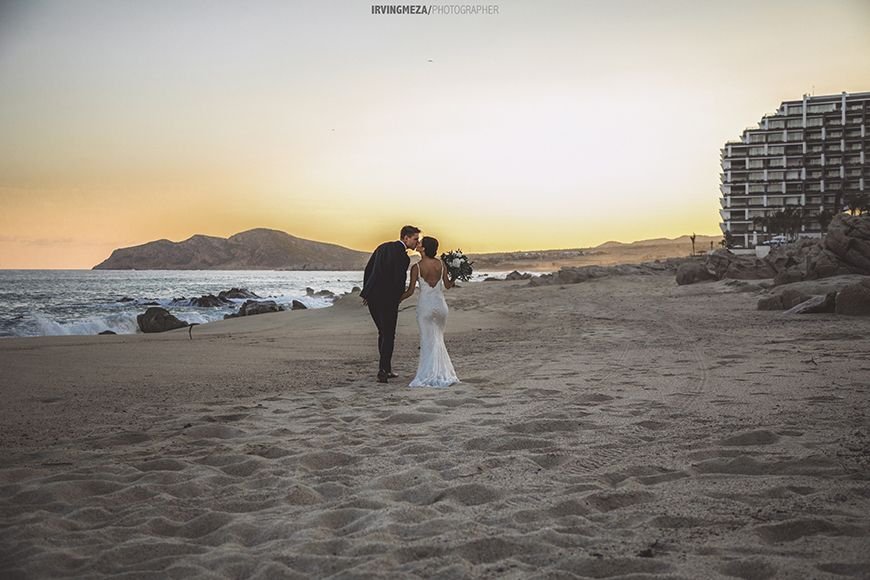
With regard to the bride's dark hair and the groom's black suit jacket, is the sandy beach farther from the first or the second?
the bride's dark hair

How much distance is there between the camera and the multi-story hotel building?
10775 cm

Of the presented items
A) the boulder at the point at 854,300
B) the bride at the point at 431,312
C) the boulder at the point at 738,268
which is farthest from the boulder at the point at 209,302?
the boulder at the point at 854,300

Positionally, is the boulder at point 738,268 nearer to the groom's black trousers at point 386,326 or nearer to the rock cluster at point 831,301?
the rock cluster at point 831,301

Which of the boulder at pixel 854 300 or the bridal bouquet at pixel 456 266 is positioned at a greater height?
the bridal bouquet at pixel 456 266

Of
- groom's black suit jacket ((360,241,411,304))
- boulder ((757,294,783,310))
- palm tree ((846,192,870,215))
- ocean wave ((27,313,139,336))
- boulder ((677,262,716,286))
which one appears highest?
palm tree ((846,192,870,215))

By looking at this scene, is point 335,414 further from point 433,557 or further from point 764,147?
point 764,147

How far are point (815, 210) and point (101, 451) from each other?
123143mm

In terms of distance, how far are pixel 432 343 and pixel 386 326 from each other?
749mm

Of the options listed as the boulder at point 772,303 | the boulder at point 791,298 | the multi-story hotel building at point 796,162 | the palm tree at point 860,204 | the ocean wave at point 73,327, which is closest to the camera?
the boulder at point 791,298

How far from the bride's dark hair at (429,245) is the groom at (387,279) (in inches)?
4.5

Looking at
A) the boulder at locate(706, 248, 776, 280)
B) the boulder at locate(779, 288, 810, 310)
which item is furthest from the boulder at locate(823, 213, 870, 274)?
the boulder at locate(706, 248, 776, 280)

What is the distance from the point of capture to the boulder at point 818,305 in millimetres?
14594

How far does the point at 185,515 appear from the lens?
3.97m

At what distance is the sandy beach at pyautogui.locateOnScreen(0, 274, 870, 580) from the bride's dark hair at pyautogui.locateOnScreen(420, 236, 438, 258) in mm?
1865
